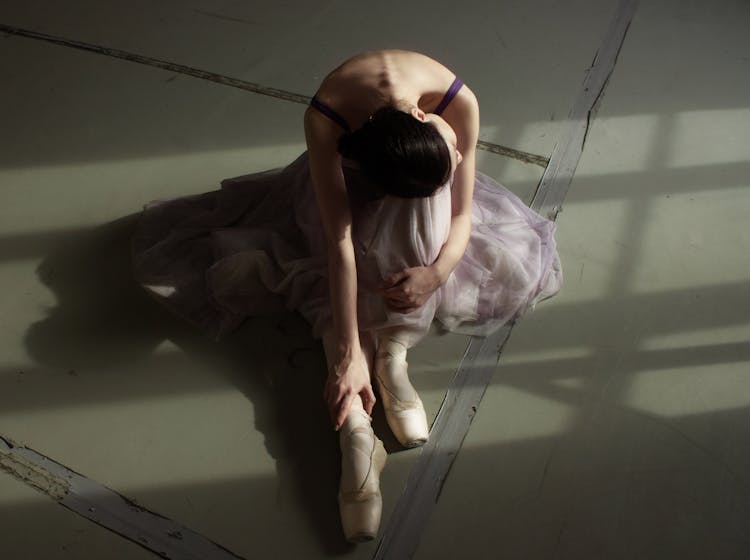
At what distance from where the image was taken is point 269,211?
77.5 inches

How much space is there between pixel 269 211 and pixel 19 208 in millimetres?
797

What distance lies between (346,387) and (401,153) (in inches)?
23.5

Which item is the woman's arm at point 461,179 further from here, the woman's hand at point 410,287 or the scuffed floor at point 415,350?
the scuffed floor at point 415,350

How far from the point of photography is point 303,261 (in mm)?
1796

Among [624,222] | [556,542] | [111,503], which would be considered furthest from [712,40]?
[111,503]

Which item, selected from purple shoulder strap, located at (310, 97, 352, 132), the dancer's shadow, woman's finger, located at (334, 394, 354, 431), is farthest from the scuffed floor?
purple shoulder strap, located at (310, 97, 352, 132)

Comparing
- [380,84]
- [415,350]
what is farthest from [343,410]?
[380,84]

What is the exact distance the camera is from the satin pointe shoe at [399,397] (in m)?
1.65

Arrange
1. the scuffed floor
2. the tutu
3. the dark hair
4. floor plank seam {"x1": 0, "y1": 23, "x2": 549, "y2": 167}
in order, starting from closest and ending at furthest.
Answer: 1. the dark hair
2. the scuffed floor
3. the tutu
4. floor plank seam {"x1": 0, "y1": 23, "x2": 549, "y2": 167}

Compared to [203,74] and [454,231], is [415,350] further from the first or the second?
[203,74]

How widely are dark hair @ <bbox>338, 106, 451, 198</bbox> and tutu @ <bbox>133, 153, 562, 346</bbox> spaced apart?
0.28 metres

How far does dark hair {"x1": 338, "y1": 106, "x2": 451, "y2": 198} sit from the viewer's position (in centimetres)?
128

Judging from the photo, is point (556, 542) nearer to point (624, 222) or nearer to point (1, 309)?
point (624, 222)

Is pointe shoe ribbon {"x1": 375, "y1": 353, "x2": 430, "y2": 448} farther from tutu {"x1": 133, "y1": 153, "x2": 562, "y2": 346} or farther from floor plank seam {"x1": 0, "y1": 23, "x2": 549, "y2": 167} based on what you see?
floor plank seam {"x1": 0, "y1": 23, "x2": 549, "y2": 167}
